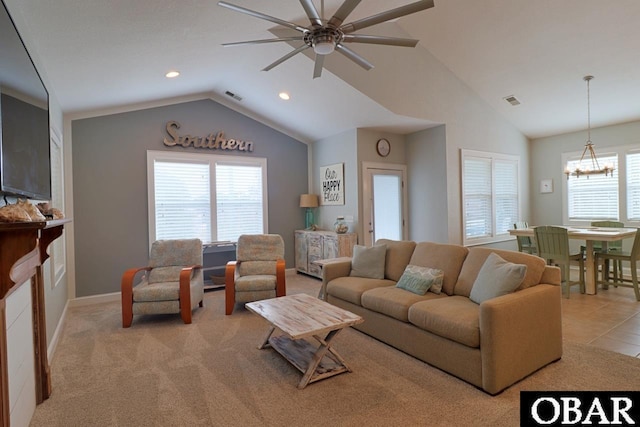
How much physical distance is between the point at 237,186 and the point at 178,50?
2799 millimetres

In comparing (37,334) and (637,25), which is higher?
(637,25)

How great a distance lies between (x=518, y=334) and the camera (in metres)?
2.46

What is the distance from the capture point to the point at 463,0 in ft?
13.5

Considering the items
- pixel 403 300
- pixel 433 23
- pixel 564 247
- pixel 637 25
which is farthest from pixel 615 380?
pixel 433 23

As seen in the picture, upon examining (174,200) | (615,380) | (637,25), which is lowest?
(615,380)

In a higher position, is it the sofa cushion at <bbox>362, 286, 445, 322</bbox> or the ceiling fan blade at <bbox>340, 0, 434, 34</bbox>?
the ceiling fan blade at <bbox>340, 0, 434, 34</bbox>

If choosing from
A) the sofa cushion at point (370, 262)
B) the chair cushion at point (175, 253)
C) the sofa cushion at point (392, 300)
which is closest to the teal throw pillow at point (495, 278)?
the sofa cushion at point (392, 300)

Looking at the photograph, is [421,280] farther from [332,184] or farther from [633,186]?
[633,186]

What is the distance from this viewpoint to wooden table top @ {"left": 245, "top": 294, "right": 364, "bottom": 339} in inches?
98.5

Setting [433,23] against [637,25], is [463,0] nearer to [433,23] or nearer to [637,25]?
[433,23]

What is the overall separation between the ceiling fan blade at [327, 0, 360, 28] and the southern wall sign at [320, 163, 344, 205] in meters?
3.62

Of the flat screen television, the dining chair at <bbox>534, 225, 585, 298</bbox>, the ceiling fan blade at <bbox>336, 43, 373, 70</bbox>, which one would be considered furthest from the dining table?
the flat screen television

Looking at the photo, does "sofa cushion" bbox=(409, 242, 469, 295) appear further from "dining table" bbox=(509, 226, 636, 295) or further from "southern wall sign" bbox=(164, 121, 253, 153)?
"southern wall sign" bbox=(164, 121, 253, 153)

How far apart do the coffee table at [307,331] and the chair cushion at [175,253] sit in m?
1.91
